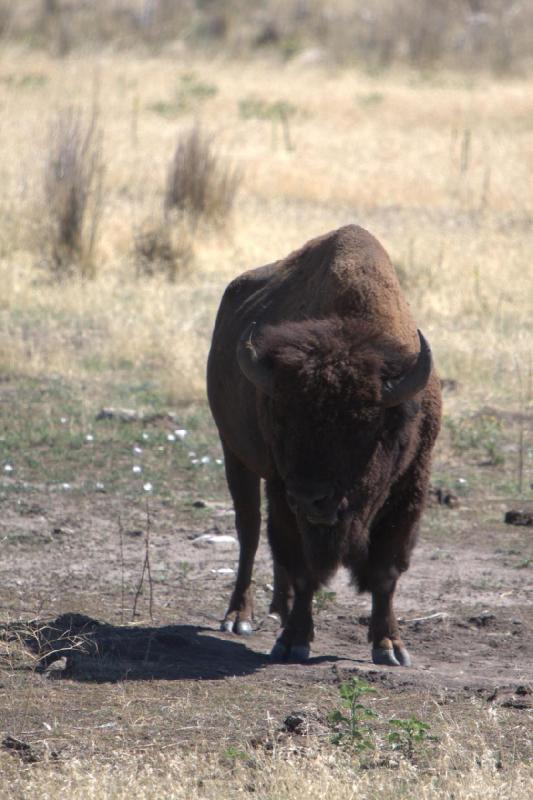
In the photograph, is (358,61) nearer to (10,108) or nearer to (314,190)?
(10,108)

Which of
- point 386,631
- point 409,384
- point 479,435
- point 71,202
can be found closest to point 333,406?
point 409,384

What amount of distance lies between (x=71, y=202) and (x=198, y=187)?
252 centimetres

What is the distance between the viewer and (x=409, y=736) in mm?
4879

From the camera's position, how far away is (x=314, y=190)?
24.2 m

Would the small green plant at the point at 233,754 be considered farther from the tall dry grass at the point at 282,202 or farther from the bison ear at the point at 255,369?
the tall dry grass at the point at 282,202

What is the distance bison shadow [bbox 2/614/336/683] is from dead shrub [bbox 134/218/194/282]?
10.7m

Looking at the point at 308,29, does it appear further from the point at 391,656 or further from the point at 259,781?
the point at 259,781

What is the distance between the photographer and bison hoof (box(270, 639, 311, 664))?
6355 mm

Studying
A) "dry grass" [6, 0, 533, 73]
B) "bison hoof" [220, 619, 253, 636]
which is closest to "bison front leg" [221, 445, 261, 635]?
"bison hoof" [220, 619, 253, 636]

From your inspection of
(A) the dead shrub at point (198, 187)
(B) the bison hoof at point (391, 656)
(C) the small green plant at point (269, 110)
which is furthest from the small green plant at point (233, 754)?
(C) the small green plant at point (269, 110)

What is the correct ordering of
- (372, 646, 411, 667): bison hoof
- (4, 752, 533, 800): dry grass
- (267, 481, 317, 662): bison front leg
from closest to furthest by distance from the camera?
(4, 752, 533, 800): dry grass, (267, 481, 317, 662): bison front leg, (372, 646, 411, 667): bison hoof

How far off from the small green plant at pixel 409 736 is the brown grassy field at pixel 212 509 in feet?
0.13

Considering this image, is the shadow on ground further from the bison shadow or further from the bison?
the bison

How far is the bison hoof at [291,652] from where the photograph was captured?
20.9 feet
